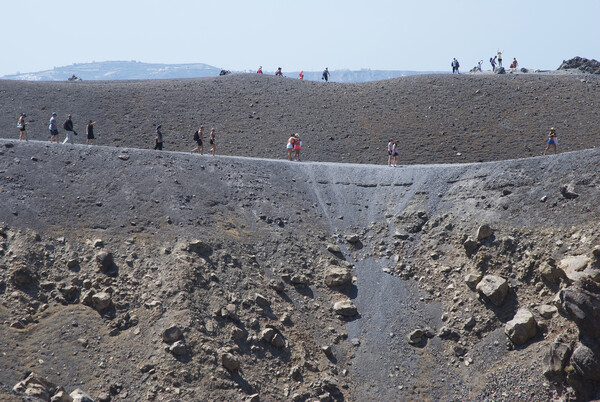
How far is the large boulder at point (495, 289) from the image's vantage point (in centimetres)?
1638

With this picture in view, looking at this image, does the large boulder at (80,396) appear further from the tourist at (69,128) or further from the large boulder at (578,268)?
the tourist at (69,128)

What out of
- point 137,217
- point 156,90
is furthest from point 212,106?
point 137,217

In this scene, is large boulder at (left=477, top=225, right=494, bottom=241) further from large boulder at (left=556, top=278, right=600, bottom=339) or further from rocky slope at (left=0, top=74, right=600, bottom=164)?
rocky slope at (left=0, top=74, right=600, bottom=164)

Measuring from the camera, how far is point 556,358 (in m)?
13.9

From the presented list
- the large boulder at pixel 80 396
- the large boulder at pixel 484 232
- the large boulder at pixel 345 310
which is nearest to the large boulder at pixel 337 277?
the large boulder at pixel 345 310

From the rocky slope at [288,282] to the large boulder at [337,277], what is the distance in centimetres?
7

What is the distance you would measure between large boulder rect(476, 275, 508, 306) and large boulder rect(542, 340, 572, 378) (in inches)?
97.2

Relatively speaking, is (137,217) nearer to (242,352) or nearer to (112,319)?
(112,319)

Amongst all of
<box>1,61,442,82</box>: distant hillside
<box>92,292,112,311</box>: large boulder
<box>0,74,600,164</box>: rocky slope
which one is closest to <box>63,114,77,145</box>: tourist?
<box>0,74,600,164</box>: rocky slope

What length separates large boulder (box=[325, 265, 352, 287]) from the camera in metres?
18.6

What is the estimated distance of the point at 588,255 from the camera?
15.2 metres

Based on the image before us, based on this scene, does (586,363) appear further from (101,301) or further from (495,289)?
(101,301)

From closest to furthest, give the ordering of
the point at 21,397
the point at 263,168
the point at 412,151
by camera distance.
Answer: the point at 21,397 < the point at 263,168 < the point at 412,151

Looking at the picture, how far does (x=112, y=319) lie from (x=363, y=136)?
2241 centimetres
